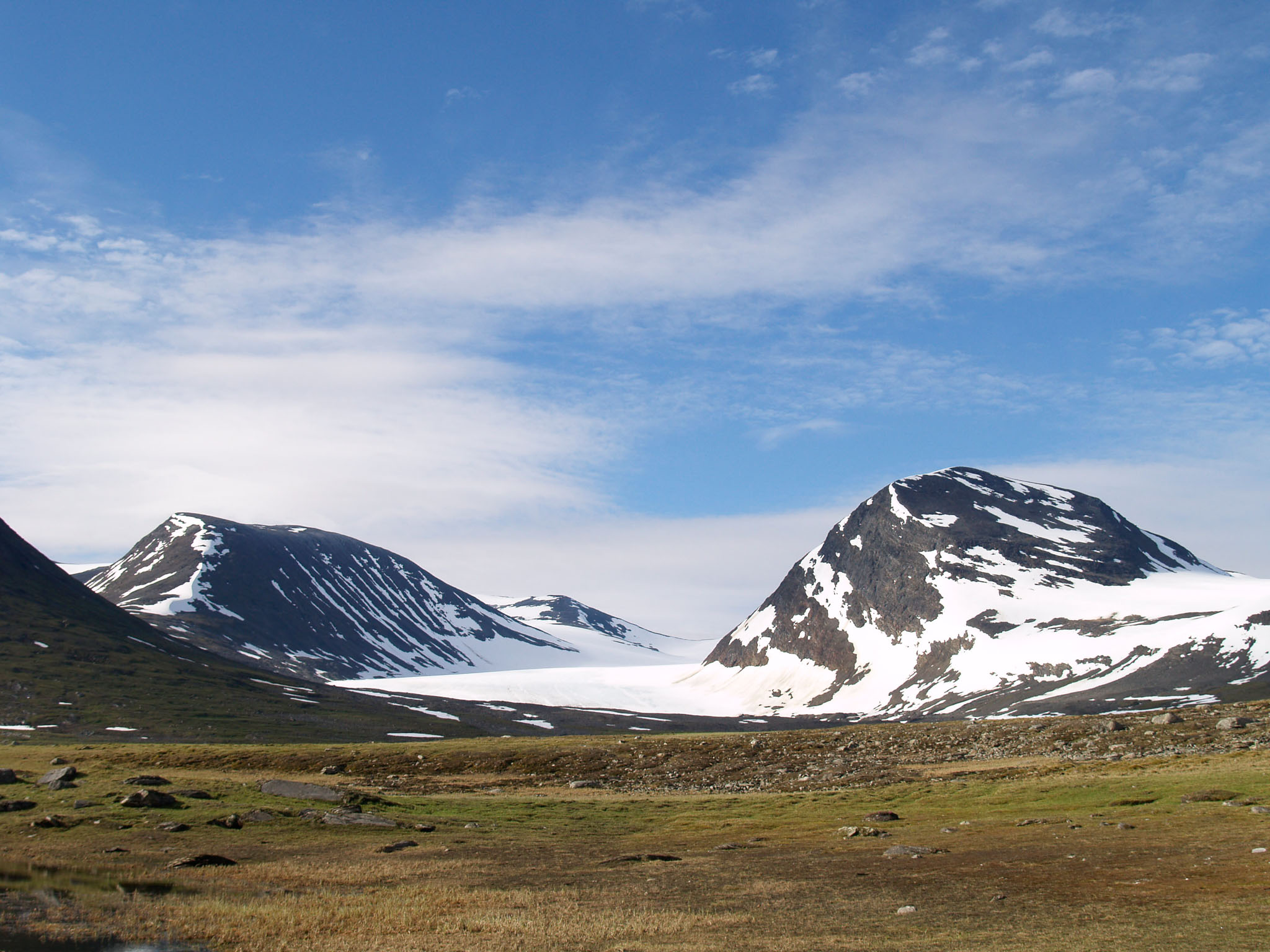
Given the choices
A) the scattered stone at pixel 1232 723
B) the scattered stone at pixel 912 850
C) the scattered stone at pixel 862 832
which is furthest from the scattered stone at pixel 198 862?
the scattered stone at pixel 1232 723

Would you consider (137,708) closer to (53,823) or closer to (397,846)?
(53,823)

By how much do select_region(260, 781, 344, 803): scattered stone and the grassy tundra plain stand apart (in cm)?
93

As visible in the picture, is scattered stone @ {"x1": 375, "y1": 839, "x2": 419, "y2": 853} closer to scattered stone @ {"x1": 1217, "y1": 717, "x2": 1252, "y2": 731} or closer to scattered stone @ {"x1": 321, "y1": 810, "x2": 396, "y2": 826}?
scattered stone @ {"x1": 321, "y1": 810, "x2": 396, "y2": 826}

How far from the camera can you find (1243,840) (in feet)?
117

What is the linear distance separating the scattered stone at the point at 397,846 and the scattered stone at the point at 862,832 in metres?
21.5

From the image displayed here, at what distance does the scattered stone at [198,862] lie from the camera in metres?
38.4

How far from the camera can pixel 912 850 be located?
129 ft

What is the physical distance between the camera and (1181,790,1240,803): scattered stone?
45875 millimetres

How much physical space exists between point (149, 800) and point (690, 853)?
30.9 metres

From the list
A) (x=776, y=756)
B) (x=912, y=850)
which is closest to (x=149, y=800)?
(x=912, y=850)

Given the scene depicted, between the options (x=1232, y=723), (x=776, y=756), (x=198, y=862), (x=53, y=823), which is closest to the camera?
(x=198, y=862)

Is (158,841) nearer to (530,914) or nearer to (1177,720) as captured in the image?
(530,914)

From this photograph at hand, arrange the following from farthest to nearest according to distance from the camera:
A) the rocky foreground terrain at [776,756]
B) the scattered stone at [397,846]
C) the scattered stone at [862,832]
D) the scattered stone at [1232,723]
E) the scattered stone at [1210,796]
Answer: the scattered stone at [1232,723] < the rocky foreground terrain at [776,756] < the scattered stone at [1210,796] < the scattered stone at [862,832] < the scattered stone at [397,846]

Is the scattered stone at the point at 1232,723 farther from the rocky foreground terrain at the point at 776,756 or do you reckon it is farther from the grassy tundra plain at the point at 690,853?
the grassy tundra plain at the point at 690,853
